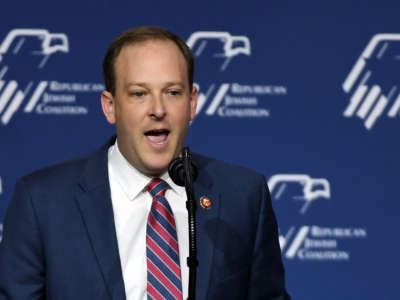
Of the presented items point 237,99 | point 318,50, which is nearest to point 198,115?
point 237,99

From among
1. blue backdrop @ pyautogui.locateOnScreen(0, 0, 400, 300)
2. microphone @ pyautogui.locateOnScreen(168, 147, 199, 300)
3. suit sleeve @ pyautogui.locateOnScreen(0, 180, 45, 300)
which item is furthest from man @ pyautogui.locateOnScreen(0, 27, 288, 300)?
blue backdrop @ pyautogui.locateOnScreen(0, 0, 400, 300)

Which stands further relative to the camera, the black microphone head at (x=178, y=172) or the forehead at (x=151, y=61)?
the forehead at (x=151, y=61)

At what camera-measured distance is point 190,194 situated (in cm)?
160

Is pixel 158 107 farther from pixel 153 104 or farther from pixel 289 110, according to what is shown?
pixel 289 110

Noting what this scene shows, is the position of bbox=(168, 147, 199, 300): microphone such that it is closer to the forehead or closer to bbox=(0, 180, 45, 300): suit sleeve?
the forehead

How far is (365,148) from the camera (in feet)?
11.3

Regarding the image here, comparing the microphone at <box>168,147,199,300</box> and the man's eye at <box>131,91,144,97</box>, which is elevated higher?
the man's eye at <box>131,91,144,97</box>

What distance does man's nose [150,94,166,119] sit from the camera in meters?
1.96

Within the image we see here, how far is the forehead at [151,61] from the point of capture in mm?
2008

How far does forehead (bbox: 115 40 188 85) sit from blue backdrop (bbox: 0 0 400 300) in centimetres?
128

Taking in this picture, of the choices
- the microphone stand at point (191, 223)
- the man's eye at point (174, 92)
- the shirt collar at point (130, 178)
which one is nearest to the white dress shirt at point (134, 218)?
the shirt collar at point (130, 178)

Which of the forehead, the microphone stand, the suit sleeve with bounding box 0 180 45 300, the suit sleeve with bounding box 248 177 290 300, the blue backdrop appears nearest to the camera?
the microphone stand

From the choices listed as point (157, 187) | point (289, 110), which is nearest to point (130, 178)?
point (157, 187)

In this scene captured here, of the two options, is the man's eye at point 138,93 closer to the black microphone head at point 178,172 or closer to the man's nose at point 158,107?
the man's nose at point 158,107
